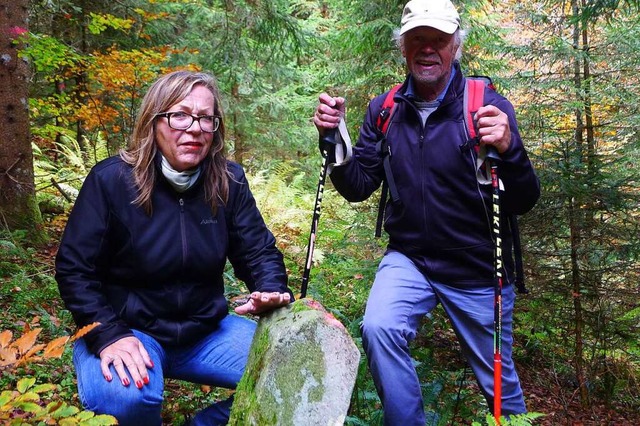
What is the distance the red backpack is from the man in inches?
1.5

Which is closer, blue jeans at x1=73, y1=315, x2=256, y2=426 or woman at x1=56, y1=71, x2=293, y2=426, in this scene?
blue jeans at x1=73, y1=315, x2=256, y2=426

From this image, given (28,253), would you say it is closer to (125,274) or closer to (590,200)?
(125,274)

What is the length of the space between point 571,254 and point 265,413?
4256mm

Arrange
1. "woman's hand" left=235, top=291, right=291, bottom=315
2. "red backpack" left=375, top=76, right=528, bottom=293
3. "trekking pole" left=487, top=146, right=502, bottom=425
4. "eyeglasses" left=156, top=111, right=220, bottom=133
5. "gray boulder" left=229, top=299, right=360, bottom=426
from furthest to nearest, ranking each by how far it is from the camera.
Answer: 1. "red backpack" left=375, top=76, right=528, bottom=293
2. "eyeglasses" left=156, top=111, right=220, bottom=133
3. "trekking pole" left=487, top=146, right=502, bottom=425
4. "woman's hand" left=235, top=291, right=291, bottom=315
5. "gray boulder" left=229, top=299, right=360, bottom=426

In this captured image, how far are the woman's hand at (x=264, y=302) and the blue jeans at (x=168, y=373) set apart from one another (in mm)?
418

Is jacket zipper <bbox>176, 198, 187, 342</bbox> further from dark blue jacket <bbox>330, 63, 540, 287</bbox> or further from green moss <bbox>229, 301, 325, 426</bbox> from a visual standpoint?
dark blue jacket <bbox>330, 63, 540, 287</bbox>

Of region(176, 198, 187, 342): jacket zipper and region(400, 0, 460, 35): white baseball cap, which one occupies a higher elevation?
region(400, 0, 460, 35): white baseball cap

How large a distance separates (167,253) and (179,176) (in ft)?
1.40

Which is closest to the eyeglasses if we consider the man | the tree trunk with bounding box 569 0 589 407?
the man

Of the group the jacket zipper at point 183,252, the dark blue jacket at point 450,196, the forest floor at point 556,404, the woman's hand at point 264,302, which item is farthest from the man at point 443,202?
the forest floor at point 556,404

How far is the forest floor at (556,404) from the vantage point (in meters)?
5.31

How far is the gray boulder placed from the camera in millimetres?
2225

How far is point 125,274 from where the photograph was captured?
2910 mm

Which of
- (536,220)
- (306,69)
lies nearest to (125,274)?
(536,220)
